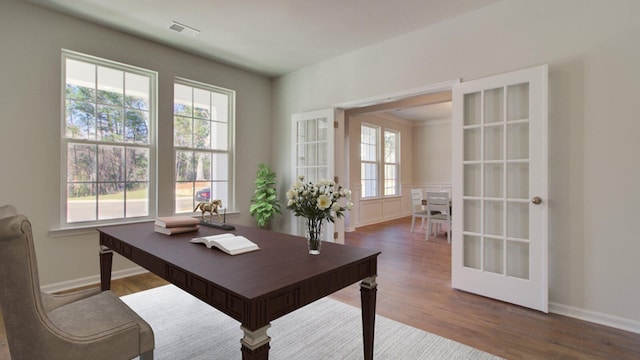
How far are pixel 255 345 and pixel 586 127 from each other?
119 inches

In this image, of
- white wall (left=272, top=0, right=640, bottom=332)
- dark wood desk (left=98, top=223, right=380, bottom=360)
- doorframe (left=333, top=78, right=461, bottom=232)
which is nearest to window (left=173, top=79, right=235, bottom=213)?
doorframe (left=333, top=78, right=461, bottom=232)

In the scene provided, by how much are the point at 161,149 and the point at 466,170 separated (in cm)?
364

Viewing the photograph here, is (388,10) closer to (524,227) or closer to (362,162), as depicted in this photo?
(524,227)

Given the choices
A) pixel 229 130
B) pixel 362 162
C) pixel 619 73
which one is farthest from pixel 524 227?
pixel 362 162

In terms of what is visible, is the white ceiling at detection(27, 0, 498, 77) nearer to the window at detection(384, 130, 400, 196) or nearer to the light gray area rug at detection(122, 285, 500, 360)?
the light gray area rug at detection(122, 285, 500, 360)

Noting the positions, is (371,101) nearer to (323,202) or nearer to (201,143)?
(201,143)

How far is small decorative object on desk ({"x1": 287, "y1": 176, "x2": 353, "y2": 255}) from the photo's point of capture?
1.59 metres

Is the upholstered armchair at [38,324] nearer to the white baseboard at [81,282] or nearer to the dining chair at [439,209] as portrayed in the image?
the white baseboard at [81,282]

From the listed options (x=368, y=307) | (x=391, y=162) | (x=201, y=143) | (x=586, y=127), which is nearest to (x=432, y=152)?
(x=391, y=162)

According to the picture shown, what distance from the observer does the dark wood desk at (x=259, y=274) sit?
1.09 meters

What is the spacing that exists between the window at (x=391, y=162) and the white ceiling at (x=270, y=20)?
15.2 ft

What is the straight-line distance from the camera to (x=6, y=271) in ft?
3.42

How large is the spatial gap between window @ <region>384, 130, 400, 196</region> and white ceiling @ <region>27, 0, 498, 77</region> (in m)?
4.62

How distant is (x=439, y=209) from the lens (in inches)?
217
